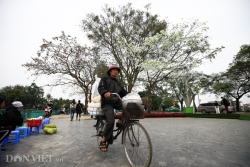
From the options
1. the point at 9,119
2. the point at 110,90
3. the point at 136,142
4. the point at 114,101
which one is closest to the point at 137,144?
the point at 136,142

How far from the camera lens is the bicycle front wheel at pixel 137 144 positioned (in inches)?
109

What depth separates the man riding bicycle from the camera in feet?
10.8

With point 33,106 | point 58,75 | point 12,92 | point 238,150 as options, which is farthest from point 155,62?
point 33,106

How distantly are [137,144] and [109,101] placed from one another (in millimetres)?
1002

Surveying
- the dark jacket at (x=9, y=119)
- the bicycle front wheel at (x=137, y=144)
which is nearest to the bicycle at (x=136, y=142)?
the bicycle front wheel at (x=137, y=144)

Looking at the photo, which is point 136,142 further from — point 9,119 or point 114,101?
point 9,119

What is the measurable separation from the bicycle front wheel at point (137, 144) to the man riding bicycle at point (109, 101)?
0.34m

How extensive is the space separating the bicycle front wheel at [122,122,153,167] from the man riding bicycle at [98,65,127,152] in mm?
338

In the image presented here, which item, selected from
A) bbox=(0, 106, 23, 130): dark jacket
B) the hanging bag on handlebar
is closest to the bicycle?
the hanging bag on handlebar

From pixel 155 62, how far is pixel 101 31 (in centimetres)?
762

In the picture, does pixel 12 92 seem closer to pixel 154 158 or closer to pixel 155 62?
pixel 155 62

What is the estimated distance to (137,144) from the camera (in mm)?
3002

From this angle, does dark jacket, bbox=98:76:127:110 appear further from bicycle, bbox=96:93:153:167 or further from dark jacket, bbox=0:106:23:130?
dark jacket, bbox=0:106:23:130

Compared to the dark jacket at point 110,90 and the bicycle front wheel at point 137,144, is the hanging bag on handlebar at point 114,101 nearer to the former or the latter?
the dark jacket at point 110,90
